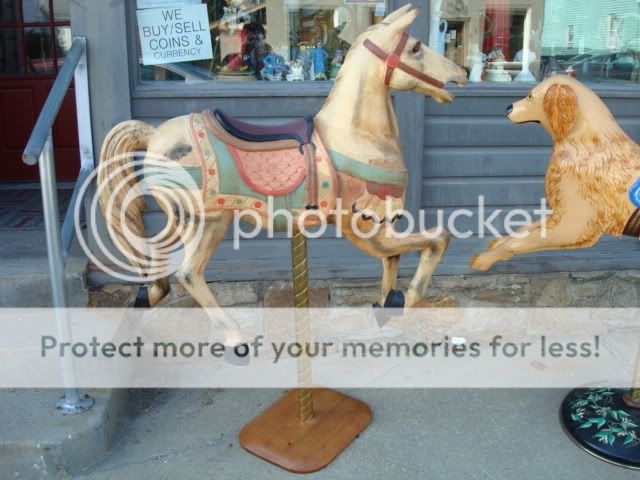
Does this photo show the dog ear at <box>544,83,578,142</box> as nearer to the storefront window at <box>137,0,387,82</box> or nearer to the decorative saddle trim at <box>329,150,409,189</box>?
the decorative saddle trim at <box>329,150,409,189</box>

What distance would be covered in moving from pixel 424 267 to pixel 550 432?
1.17 meters

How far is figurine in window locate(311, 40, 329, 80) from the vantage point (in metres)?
3.69

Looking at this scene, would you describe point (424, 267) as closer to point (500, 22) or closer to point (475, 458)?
point (475, 458)

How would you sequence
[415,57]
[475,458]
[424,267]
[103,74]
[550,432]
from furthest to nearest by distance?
[103,74] → [550,432] → [475,458] → [424,267] → [415,57]

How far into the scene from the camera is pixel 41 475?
2430mm

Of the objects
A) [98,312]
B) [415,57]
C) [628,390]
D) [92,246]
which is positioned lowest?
[628,390]

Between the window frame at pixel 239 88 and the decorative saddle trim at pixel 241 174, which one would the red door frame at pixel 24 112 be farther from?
the decorative saddle trim at pixel 241 174

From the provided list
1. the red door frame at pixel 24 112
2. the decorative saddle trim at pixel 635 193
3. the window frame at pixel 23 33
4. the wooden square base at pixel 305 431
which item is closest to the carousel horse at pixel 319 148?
the decorative saddle trim at pixel 635 193

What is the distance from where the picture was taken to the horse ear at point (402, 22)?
211cm

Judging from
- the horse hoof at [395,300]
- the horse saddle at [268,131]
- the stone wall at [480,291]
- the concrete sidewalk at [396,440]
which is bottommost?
the concrete sidewalk at [396,440]

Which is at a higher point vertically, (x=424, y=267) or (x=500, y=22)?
(x=500, y=22)

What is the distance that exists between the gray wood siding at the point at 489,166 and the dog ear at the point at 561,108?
122 centimetres

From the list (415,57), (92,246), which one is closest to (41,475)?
(92,246)

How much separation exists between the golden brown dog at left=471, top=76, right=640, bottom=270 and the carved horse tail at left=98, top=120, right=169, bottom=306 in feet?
4.40
